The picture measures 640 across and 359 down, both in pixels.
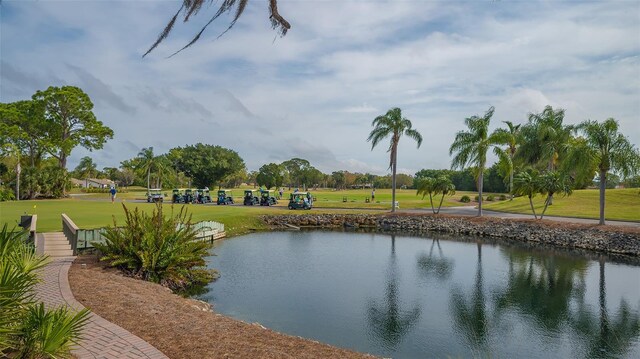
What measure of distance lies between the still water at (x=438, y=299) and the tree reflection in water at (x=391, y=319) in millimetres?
33

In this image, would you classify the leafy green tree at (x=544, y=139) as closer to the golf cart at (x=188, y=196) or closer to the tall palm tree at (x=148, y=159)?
the golf cart at (x=188, y=196)

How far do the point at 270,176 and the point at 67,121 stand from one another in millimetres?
58733

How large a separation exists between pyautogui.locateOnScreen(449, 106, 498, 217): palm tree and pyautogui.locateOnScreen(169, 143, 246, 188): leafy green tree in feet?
192

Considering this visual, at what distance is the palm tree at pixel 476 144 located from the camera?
116 feet

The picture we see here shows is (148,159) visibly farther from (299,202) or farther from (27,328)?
(27,328)

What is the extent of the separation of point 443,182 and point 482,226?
22.3ft

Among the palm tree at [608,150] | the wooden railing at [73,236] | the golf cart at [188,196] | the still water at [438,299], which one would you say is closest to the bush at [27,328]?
the still water at [438,299]

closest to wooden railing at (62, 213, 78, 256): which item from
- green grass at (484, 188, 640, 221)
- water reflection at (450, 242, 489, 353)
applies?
water reflection at (450, 242, 489, 353)

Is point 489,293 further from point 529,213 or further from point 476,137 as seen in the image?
point 529,213

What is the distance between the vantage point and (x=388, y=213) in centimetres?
3981

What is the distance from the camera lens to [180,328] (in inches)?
330

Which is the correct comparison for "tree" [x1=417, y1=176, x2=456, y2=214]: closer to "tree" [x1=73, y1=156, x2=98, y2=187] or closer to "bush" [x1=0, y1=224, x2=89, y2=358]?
"bush" [x1=0, y1=224, x2=89, y2=358]

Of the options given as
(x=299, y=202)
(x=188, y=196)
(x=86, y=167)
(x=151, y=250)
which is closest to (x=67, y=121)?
(x=188, y=196)

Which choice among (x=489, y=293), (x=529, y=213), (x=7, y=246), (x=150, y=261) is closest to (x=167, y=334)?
(x=7, y=246)
